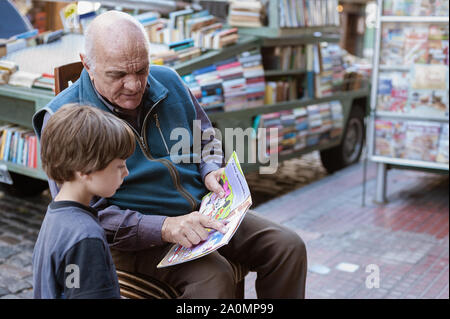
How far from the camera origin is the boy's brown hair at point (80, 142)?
159 centimetres

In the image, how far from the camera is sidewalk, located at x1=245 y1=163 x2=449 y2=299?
3877mm

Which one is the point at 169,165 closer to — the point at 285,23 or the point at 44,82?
the point at 44,82

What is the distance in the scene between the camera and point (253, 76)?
5.55 meters

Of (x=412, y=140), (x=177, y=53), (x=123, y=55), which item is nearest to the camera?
(x=123, y=55)

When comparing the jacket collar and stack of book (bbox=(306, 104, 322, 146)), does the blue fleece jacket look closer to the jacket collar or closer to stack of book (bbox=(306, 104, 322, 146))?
the jacket collar

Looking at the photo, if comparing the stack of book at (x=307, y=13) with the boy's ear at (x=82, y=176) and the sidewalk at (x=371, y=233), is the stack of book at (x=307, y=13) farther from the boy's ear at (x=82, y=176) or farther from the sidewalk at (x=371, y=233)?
the boy's ear at (x=82, y=176)

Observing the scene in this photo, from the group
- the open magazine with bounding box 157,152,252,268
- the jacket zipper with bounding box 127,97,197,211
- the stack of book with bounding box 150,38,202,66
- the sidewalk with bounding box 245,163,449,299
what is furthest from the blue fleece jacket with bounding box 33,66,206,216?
the stack of book with bounding box 150,38,202,66

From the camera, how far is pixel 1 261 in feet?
13.3

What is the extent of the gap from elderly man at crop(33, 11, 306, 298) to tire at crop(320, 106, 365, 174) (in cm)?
482

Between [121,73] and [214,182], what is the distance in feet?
1.87

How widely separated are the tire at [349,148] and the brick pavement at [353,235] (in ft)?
1.63

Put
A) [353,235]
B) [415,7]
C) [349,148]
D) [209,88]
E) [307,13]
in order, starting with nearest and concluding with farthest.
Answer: [353,235] < [209,88] < [415,7] < [307,13] < [349,148]

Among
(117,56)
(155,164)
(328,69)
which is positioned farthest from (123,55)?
(328,69)
